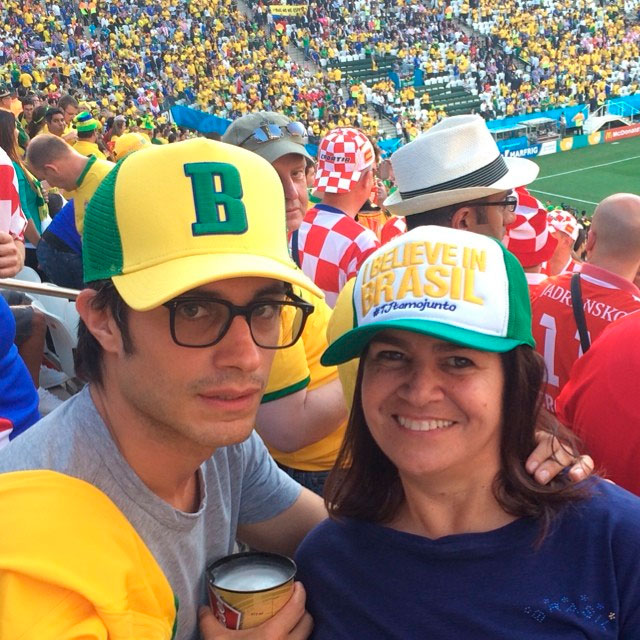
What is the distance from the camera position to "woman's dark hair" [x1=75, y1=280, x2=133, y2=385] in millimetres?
1683

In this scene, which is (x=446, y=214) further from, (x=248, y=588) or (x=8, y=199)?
(x=248, y=588)

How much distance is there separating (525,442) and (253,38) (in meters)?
33.3

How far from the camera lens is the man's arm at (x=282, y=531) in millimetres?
2131

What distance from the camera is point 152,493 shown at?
1.67 m

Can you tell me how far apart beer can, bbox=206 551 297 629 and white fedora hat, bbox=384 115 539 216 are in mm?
2209

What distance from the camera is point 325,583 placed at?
1.79 metres

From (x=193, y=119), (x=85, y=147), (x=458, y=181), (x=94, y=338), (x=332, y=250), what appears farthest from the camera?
(x=193, y=119)

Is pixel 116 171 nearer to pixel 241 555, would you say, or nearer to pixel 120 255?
pixel 120 255

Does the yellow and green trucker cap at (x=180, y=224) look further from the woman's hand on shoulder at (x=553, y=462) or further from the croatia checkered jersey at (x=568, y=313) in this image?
the croatia checkered jersey at (x=568, y=313)

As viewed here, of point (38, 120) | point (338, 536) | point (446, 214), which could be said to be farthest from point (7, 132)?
point (338, 536)

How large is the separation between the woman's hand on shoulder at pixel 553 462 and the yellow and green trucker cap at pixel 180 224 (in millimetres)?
625

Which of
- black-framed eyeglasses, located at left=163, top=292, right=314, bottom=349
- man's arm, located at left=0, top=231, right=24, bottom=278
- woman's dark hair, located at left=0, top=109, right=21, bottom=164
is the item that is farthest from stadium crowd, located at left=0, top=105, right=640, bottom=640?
woman's dark hair, located at left=0, top=109, right=21, bottom=164

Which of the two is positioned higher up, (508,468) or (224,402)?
(224,402)

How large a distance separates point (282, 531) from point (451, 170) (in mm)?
2084
